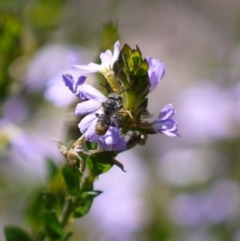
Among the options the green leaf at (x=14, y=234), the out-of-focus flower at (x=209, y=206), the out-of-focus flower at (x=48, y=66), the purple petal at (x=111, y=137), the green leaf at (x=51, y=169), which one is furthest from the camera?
the out-of-focus flower at (x=209, y=206)

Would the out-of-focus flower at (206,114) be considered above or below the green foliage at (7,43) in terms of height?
above

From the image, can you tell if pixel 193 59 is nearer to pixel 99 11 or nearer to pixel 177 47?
pixel 177 47

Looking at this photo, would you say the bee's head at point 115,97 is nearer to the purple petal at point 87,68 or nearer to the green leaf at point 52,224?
the purple petal at point 87,68

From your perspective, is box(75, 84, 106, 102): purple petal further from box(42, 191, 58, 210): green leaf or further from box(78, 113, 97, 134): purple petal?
box(42, 191, 58, 210): green leaf

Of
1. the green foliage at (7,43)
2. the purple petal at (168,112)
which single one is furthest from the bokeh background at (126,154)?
the purple petal at (168,112)

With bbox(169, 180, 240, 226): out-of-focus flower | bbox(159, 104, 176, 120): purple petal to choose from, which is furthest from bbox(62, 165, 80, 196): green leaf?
bbox(169, 180, 240, 226): out-of-focus flower

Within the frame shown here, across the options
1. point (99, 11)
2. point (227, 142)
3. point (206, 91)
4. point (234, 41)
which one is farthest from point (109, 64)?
point (99, 11)
